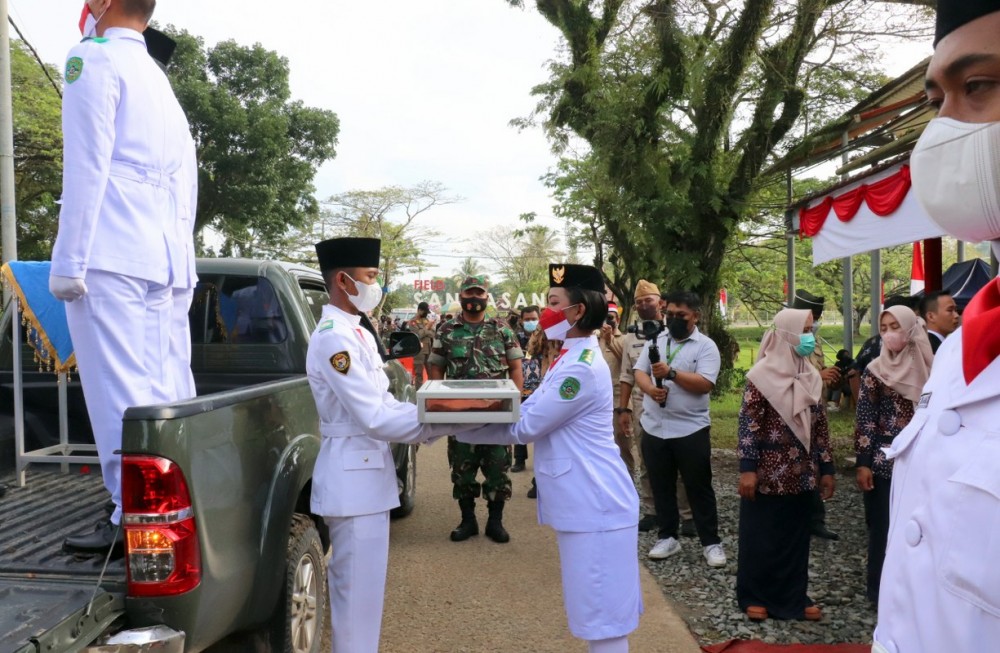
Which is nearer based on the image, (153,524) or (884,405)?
(153,524)

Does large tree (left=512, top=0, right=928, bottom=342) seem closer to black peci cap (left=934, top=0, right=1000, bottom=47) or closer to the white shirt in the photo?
the white shirt

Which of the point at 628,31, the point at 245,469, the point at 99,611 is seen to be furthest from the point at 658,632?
the point at 628,31

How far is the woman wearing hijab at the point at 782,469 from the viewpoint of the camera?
3.87m

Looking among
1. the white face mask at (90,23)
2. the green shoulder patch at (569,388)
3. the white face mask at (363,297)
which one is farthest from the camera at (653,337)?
the white face mask at (90,23)

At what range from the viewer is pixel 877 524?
391 centimetres

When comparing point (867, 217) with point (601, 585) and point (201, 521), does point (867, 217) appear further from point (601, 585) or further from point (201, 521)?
point (201, 521)

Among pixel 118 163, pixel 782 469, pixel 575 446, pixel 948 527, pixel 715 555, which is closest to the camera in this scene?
pixel 948 527

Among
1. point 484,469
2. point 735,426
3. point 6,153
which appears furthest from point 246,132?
point 484,469

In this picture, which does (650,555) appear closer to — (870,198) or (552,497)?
(552,497)

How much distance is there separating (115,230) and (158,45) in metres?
0.93

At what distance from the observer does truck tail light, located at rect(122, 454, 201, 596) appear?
2.04m

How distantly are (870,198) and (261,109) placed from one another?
55.7ft

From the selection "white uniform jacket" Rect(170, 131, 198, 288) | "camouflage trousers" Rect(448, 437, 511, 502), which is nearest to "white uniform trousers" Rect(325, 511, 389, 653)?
"white uniform jacket" Rect(170, 131, 198, 288)

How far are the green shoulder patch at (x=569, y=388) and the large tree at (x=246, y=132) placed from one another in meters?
18.0
